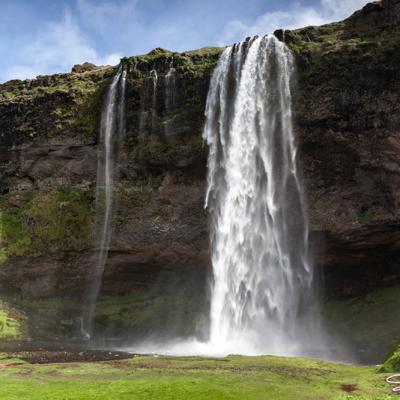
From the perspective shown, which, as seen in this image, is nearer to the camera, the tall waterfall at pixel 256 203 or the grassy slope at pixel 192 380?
the grassy slope at pixel 192 380

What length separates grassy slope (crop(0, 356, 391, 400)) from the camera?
16328 millimetres

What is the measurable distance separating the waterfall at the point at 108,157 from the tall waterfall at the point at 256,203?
27.9ft

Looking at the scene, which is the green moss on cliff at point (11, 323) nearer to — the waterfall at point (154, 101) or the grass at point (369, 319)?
the waterfall at point (154, 101)

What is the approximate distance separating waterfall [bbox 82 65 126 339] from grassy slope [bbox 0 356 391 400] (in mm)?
18166

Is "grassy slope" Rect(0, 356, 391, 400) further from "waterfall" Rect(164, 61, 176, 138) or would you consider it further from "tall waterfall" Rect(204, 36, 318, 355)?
"waterfall" Rect(164, 61, 176, 138)

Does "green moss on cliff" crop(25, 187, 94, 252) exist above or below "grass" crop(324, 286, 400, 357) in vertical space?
above

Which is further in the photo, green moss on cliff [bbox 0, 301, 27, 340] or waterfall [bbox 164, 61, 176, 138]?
waterfall [bbox 164, 61, 176, 138]

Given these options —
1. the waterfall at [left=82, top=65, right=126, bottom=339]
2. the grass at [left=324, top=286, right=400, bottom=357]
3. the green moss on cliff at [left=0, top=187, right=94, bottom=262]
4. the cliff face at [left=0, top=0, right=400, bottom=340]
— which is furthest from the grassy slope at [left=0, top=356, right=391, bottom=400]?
the green moss on cliff at [left=0, top=187, right=94, bottom=262]

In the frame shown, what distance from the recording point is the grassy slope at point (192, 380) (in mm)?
16328

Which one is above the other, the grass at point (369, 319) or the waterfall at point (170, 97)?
the waterfall at point (170, 97)

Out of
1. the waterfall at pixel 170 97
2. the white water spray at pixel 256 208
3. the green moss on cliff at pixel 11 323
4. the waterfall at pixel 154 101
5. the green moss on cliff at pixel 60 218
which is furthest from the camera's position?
the green moss on cliff at pixel 60 218

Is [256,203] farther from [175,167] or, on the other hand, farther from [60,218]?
[60,218]

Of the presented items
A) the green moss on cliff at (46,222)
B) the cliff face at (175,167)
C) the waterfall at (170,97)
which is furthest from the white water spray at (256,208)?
the green moss on cliff at (46,222)

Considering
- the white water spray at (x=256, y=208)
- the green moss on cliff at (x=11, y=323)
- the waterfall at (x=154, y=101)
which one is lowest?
the green moss on cliff at (x=11, y=323)
